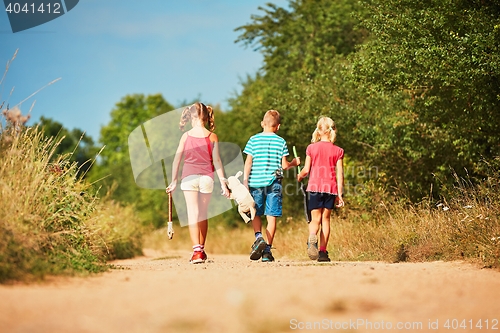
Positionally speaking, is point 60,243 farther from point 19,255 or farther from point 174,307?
point 174,307

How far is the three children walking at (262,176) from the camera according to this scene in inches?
384

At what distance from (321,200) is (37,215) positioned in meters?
4.32

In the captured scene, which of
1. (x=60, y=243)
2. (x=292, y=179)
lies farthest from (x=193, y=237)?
(x=292, y=179)

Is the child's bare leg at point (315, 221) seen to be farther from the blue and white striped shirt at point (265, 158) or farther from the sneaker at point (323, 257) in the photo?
the blue and white striped shirt at point (265, 158)

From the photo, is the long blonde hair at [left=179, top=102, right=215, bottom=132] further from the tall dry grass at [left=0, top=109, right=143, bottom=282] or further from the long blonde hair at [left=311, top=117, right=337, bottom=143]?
the tall dry grass at [left=0, top=109, right=143, bottom=282]

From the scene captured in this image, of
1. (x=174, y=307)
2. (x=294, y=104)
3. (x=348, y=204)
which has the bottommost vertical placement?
(x=348, y=204)

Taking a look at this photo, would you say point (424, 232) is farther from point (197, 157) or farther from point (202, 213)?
point (197, 157)

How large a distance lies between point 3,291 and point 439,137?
1134 cm

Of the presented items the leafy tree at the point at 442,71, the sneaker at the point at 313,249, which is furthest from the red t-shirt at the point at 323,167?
the leafy tree at the point at 442,71

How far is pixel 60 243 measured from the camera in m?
Result: 7.71

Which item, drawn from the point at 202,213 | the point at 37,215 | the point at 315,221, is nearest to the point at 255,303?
the point at 37,215

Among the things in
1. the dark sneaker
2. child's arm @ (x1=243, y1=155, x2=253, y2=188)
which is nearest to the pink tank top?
child's arm @ (x1=243, y1=155, x2=253, y2=188)

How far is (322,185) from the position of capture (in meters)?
10.1

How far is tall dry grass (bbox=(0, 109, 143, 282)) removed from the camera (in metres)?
6.55
